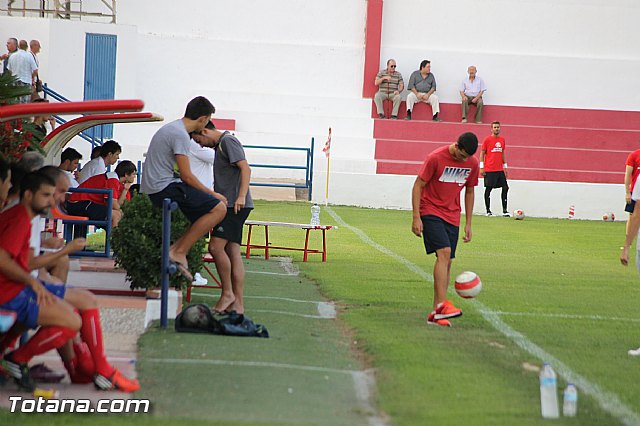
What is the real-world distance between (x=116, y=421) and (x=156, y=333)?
9.35 feet

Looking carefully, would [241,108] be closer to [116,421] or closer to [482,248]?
[482,248]

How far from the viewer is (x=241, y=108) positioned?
3312 cm

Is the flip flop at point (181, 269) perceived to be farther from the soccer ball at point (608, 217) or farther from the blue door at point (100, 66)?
the soccer ball at point (608, 217)

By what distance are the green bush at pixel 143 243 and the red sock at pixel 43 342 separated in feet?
10.4

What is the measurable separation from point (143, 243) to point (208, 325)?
1243 millimetres

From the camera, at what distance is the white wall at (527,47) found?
3434cm

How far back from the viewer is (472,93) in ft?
109

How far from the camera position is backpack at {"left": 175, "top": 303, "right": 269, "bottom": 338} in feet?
28.9

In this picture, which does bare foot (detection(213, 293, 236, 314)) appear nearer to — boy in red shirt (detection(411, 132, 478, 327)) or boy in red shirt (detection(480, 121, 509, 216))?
boy in red shirt (detection(411, 132, 478, 327))

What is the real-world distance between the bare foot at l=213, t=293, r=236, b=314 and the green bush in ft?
1.15

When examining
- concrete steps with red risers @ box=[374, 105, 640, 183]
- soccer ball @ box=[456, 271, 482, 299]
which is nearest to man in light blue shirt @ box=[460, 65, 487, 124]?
concrete steps with red risers @ box=[374, 105, 640, 183]

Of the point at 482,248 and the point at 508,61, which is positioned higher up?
→ the point at 508,61

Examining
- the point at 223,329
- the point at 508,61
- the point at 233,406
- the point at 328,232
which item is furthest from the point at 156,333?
the point at 508,61

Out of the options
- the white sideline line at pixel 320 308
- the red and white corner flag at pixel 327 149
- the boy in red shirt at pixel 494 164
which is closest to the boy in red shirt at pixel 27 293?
the white sideline line at pixel 320 308
